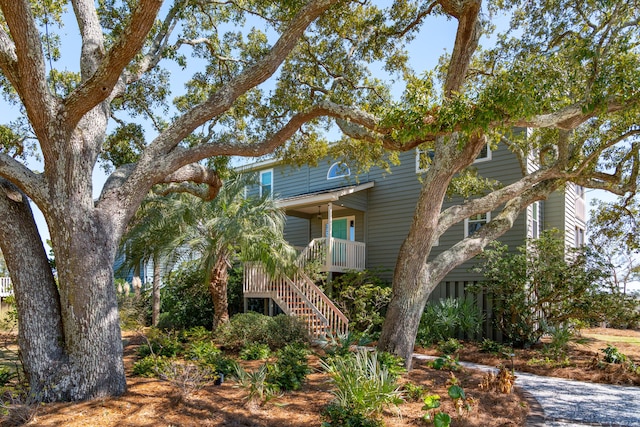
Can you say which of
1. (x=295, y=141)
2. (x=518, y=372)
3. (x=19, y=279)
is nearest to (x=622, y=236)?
(x=518, y=372)

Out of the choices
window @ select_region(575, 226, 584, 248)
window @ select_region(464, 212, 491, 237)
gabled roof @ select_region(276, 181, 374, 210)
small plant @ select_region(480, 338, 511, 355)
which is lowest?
small plant @ select_region(480, 338, 511, 355)

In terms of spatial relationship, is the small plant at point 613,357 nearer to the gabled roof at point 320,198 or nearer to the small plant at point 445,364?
the small plant at point 445,364

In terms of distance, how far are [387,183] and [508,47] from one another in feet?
23.1

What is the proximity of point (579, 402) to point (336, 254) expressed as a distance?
9190 mm

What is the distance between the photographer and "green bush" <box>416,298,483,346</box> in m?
12.9

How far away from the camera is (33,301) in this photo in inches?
229

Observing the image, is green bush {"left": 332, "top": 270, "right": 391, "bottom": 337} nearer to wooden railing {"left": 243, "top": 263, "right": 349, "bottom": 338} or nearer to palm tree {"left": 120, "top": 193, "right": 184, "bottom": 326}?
wooden railing {"left": 243, "top": 263, "right": 349, "bottom": 338}

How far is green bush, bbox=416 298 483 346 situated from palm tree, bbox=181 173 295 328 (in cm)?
403

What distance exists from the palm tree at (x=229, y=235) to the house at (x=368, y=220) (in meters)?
0.91

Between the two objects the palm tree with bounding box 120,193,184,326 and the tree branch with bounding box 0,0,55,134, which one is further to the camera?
the palm tree with bounding box 120,193,184,326

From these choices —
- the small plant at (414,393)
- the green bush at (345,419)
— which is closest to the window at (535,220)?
the small plant at (414,393)

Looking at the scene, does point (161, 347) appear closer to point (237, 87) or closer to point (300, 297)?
point (237, 87)

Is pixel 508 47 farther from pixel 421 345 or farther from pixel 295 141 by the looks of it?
pixel 421 345

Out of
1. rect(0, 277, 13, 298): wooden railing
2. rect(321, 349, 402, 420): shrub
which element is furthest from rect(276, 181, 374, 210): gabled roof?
rect(0, 277, 13, 298): wooden railing
